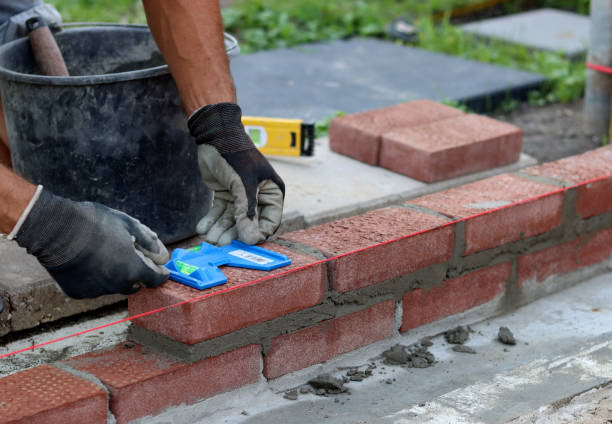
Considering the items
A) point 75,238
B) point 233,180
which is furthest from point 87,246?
point 233,180

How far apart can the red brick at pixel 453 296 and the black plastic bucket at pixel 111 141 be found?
2.53ft

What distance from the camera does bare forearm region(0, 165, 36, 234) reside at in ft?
7.52

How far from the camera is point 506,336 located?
2863 millimetres

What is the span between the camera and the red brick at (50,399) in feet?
6.90

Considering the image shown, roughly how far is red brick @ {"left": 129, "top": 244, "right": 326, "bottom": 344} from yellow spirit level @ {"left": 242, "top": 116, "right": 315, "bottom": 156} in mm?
1197

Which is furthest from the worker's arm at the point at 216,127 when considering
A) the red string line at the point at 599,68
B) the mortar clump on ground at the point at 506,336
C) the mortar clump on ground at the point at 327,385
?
the red string line at the point at 599,68

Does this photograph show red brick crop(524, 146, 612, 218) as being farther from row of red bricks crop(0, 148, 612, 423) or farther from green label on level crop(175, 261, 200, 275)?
green label on level crop(175, 261, 200, 275)

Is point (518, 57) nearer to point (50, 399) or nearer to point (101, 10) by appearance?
point (101, 10)

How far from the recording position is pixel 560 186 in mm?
3148

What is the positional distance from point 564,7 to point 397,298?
207 inches

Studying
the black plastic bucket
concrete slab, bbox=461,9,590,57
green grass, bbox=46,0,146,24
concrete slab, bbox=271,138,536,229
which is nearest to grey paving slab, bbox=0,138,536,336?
concrete slab, bbox=271,138,536,229

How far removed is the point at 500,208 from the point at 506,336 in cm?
39

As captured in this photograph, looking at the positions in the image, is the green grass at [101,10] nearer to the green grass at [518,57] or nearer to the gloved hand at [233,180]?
the green grass at [518,57]

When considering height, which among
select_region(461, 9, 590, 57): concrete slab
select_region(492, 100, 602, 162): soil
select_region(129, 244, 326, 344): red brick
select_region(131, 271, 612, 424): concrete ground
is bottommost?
select_region(131, 271, 612, 424): concrete ground
